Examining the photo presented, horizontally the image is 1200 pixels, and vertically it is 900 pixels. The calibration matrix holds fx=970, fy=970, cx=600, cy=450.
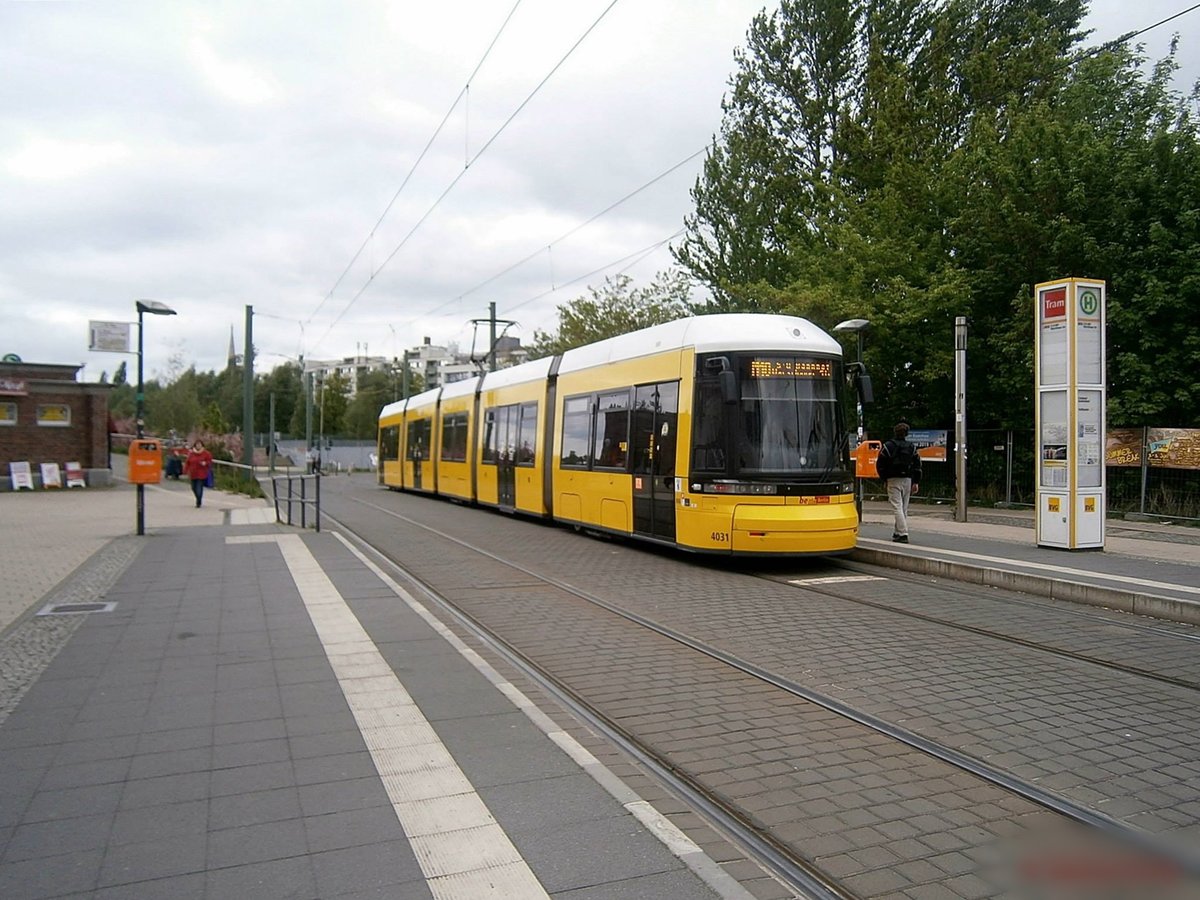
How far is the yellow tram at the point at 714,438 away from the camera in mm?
11828

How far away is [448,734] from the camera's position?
5.49 meters

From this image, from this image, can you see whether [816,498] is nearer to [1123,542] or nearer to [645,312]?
[1123,542]

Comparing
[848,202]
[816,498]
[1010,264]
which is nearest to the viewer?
[816,498]

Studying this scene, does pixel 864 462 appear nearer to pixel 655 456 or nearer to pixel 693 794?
pixel 655 456

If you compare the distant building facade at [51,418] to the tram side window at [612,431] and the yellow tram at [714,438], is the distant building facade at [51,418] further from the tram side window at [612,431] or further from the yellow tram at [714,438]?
the tram side window at [612,431]

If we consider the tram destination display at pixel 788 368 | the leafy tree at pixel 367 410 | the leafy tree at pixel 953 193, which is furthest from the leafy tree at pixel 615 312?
the leafy tree at pixel 367 410

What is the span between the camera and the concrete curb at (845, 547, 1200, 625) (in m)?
8.90

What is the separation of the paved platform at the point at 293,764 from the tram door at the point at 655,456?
4.11 metres

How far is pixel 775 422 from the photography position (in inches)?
472

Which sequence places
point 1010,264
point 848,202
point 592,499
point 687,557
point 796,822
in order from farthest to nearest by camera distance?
point 848,202
point 1010,264
point 592,499
point 687,557
point 796,822

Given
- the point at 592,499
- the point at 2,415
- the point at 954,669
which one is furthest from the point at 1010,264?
the point at 2,415

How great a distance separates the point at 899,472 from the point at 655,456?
11.8 feet

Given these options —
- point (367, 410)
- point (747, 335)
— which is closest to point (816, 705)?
point (747, 335)

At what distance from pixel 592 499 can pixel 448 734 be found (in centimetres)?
1034
